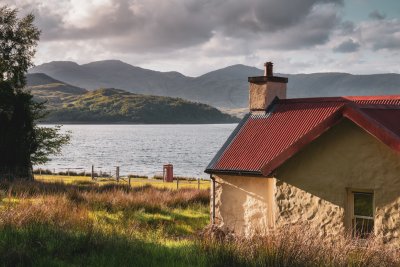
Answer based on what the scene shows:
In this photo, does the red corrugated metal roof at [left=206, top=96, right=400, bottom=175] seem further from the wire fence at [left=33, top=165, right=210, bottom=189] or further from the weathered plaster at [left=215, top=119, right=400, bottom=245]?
the wire fence at [left=33, top=165, right=210, bottom=189]

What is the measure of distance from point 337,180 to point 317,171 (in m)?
0.58

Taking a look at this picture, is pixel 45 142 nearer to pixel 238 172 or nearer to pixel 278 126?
pixel 278 126

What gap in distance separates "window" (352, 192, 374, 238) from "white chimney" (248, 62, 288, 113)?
571 cm

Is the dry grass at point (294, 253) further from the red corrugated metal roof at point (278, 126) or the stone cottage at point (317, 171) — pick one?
the red corrugated metal roof at point (278, 126)

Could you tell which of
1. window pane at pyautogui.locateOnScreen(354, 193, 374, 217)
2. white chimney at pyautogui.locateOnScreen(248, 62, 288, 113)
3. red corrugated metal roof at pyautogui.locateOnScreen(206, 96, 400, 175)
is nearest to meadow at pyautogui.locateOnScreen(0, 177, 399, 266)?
window pane at pyautogui.locateOnScreen(354, 193, 374, 217)

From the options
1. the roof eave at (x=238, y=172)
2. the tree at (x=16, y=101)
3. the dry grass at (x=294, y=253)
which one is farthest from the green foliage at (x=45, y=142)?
the dry grass at (x=294, y=253)

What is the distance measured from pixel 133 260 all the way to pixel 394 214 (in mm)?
7000

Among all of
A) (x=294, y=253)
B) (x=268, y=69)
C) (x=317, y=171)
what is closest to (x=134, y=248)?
(x=294, y=253)

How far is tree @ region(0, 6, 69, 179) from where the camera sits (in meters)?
35.2

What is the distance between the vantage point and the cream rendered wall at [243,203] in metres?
15.4

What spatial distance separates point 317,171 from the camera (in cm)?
1353

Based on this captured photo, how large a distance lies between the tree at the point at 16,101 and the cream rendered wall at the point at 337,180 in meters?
24.6

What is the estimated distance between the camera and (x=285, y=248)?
820 cm

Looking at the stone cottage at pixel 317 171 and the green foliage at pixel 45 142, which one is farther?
the green foliage at pixel 45 142
